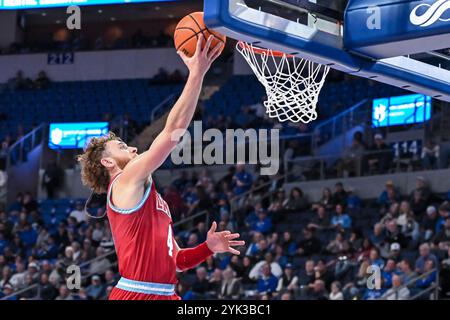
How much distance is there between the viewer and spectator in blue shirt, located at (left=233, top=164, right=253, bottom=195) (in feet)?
46.8

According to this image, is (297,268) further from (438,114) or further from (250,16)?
(250,16)

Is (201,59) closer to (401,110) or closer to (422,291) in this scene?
(422,291)

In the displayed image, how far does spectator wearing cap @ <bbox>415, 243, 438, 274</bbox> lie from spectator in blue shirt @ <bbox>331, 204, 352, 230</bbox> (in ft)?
5.55

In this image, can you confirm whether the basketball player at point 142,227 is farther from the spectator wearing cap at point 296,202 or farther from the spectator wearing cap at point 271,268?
the spectator wearing cap at point 296,202

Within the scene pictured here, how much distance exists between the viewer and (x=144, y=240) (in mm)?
4566

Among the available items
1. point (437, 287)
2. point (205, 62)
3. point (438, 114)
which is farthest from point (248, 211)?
point (205, 62)

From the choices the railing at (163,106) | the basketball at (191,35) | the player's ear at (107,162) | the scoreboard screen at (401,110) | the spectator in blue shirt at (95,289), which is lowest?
the spectator in blue shirt at (95,289)

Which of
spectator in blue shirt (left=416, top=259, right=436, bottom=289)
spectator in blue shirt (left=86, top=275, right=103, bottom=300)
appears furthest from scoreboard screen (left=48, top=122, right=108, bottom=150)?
spectator in blue shirt (left=416, top=259, right=436, bottom=289)

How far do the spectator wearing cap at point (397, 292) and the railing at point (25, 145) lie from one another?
886cm

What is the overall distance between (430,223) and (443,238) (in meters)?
0.51

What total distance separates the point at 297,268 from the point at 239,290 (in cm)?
80

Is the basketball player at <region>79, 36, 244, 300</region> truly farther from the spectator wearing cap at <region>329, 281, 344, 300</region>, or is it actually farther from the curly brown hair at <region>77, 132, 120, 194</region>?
the spectator wearing cap at <region>329, 281, 344, 300</region>

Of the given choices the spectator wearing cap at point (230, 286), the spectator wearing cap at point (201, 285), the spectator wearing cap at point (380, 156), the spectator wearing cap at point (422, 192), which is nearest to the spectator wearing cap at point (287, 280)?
the spectator wearing cap at point (230, 286)

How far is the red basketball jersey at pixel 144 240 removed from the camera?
15.0ft
